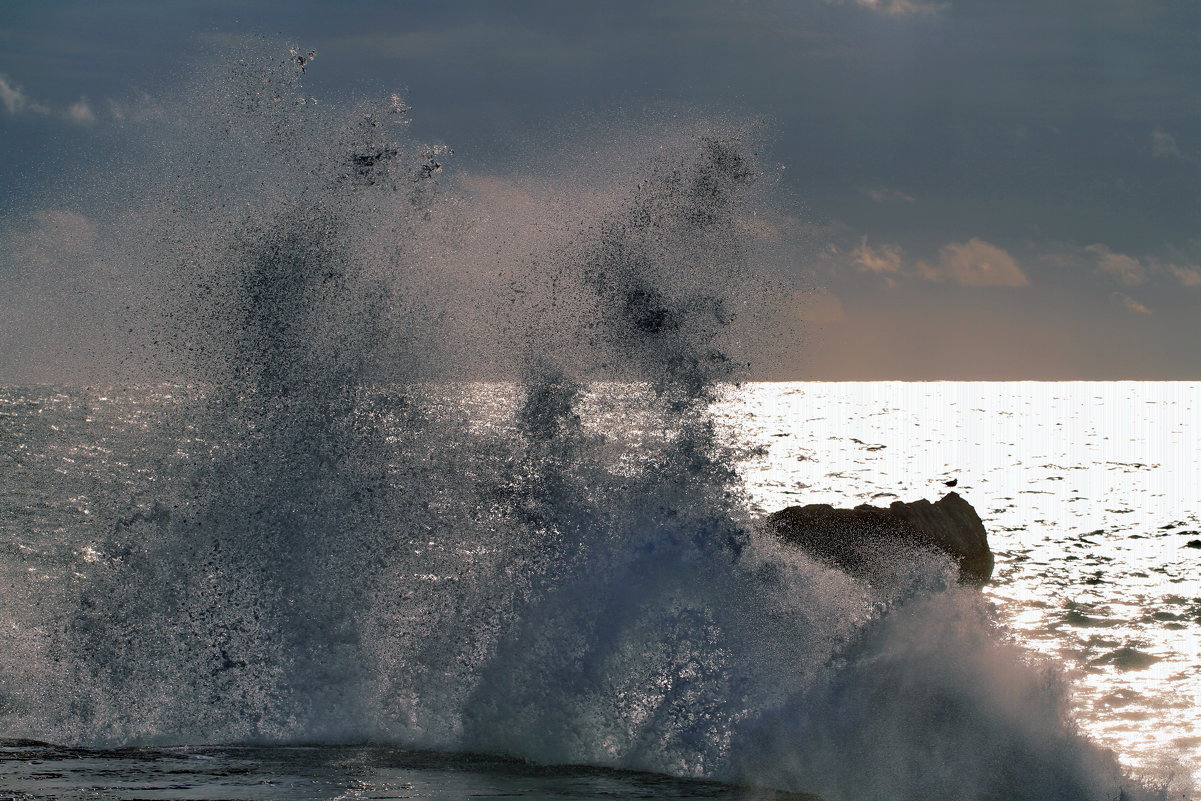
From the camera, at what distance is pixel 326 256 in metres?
15.1

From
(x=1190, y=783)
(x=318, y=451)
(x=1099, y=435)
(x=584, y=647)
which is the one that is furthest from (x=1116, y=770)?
(x=1099, y=435)

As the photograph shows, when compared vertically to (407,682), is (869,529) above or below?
above

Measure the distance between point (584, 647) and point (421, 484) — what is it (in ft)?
11.9

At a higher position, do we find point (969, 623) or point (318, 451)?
point (318, 451)

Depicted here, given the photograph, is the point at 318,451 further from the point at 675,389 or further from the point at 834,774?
the point at 834,774

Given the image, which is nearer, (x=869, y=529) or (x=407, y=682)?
(x=407, y=682)

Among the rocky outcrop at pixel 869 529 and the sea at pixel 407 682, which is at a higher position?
the rocky outcrop at pixel 869 529

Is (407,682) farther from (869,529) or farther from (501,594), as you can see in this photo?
(869,529)

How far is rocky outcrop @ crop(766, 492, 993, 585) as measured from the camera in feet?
55.1

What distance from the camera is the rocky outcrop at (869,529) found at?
1680 cm

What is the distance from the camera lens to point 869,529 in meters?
17.8

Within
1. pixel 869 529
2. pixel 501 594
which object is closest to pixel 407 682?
pixel 501 594

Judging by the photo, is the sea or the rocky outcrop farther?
the rocky outcrop

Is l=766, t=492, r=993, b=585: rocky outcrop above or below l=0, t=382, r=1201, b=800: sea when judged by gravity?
above
